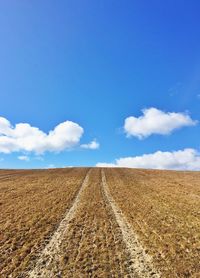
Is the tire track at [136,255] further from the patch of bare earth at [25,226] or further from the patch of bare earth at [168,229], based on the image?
A: the patch of bare earth at [25,226]

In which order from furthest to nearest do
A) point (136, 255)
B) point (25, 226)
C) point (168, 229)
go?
1. point (25, 226)
2. point (168, 229)
3. point (136, 255)

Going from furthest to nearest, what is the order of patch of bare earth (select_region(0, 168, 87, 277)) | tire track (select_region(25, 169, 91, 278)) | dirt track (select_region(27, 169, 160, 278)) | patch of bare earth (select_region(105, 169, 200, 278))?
patch of bare earth (select_region(0, 168, 87, 277)) → patch of bare earth (select_region(105, 169, 200, 278)) → dirt track (select_region(27, 169, 160, 278)) → tire track (select_region(25, 169, 91, 278))

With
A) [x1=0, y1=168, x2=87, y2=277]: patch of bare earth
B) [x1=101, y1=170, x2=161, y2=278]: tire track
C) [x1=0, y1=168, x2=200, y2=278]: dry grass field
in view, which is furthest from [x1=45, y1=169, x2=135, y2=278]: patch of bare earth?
[x1=0, y1=168, x2=87, y2=277]: patch of bare earth

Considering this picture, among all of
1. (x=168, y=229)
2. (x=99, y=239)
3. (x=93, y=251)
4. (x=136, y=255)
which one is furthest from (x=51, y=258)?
(x=168, y=229)

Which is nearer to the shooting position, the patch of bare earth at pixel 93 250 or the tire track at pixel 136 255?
the tire track at pixel 136 255

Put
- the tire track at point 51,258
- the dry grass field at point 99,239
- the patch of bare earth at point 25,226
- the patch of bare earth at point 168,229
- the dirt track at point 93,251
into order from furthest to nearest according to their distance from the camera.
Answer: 1. the patch of bare earth at point 25,226
2. the patch of bare earth at point 168,229
3. the dry grass field at point 99,239
4. the dirt track at point 93,251
5. the tire track at point 51,258

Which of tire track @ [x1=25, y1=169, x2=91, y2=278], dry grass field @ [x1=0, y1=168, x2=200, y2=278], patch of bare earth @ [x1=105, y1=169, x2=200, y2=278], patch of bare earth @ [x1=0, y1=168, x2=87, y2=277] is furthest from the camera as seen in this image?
patch of bare earth @ [x1=0, y1=168, x2=87, y2=277]

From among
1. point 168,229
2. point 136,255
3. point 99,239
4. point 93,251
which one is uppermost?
point 168,229

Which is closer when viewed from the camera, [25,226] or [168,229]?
[168,229]

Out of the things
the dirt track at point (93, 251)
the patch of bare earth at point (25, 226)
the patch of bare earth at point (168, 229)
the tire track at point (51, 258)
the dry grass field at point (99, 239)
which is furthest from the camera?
the patch of bare earth at point (25, 226)

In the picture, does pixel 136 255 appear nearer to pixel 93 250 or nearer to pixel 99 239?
pixel 93 250

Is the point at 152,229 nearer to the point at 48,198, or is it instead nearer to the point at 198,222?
the point at 198,222

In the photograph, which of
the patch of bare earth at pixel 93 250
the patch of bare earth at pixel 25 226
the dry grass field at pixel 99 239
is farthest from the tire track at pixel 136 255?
the patch of bare earth at pixel 25 226

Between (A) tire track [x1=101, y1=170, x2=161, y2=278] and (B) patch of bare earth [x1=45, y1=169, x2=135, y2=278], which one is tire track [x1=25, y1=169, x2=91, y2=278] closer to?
(B) patch of bare earth [x1=45, y1=169, x2=135, y2=278]
